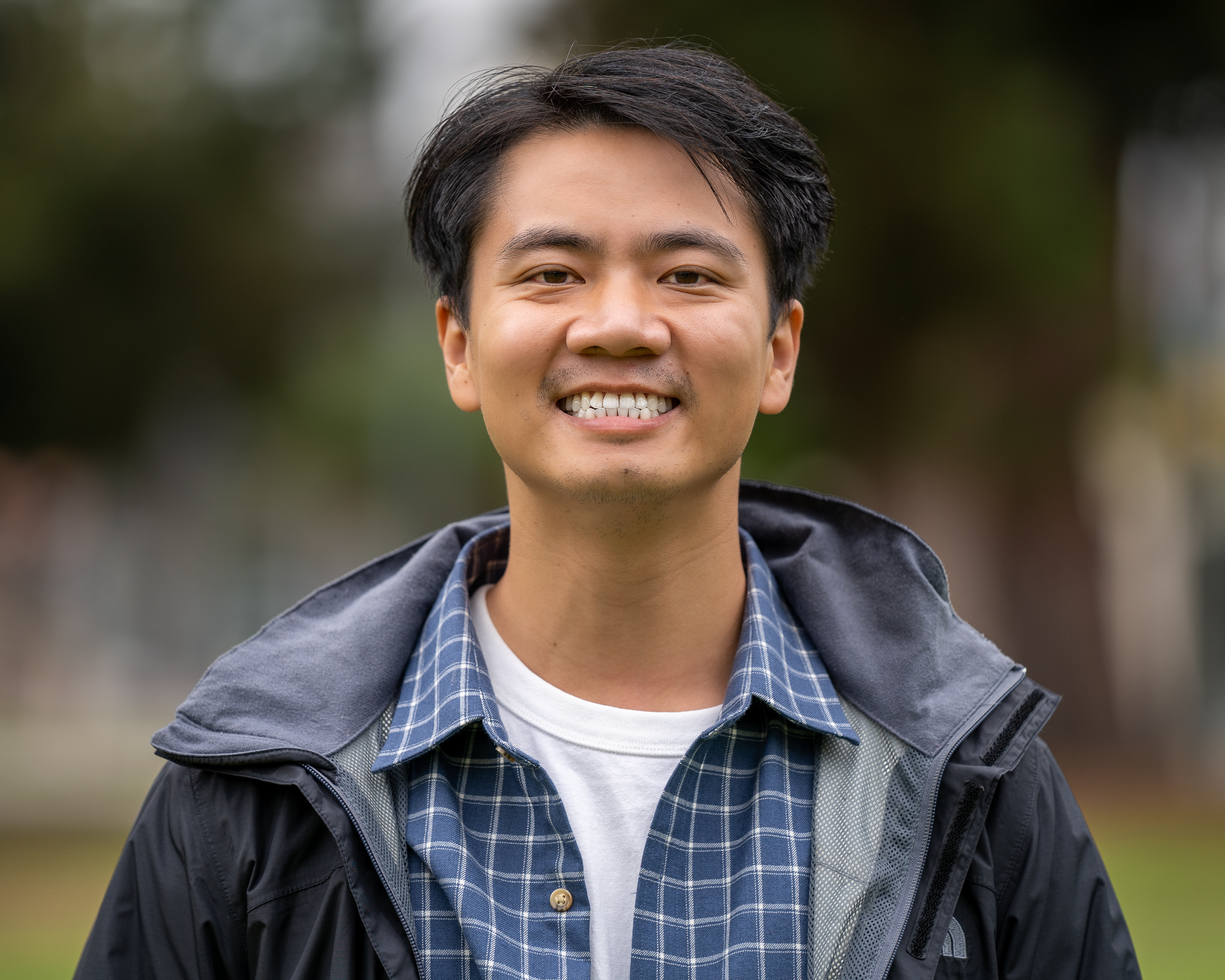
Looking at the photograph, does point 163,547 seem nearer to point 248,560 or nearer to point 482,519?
point 248,560

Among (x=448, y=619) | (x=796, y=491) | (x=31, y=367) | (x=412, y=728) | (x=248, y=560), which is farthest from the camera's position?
(x=248, y=560)

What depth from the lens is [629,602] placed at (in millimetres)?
2697

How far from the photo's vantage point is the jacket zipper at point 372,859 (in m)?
2.21

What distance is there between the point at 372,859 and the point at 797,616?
108 centimetres

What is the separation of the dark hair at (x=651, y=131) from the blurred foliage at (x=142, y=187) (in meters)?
10.4

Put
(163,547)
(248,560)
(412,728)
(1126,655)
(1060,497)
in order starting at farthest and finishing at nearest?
(248,560) → (163,547) → (1126,655) → (1060,497) → (412,728)

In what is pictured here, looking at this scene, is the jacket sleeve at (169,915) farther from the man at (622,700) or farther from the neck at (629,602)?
the neck at (629,602)

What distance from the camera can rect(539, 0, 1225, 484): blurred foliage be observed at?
1202 cm

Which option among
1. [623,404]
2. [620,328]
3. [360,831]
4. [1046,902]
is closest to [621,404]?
[623,404]

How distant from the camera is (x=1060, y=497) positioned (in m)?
14.5

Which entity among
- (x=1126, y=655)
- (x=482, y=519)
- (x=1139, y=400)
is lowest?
(x=1126, y=655)

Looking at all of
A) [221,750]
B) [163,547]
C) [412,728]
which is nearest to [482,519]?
[412,728]

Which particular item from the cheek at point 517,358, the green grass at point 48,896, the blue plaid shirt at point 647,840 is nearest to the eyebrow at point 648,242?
the cheek at point 517,358

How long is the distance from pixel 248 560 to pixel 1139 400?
865 inches
